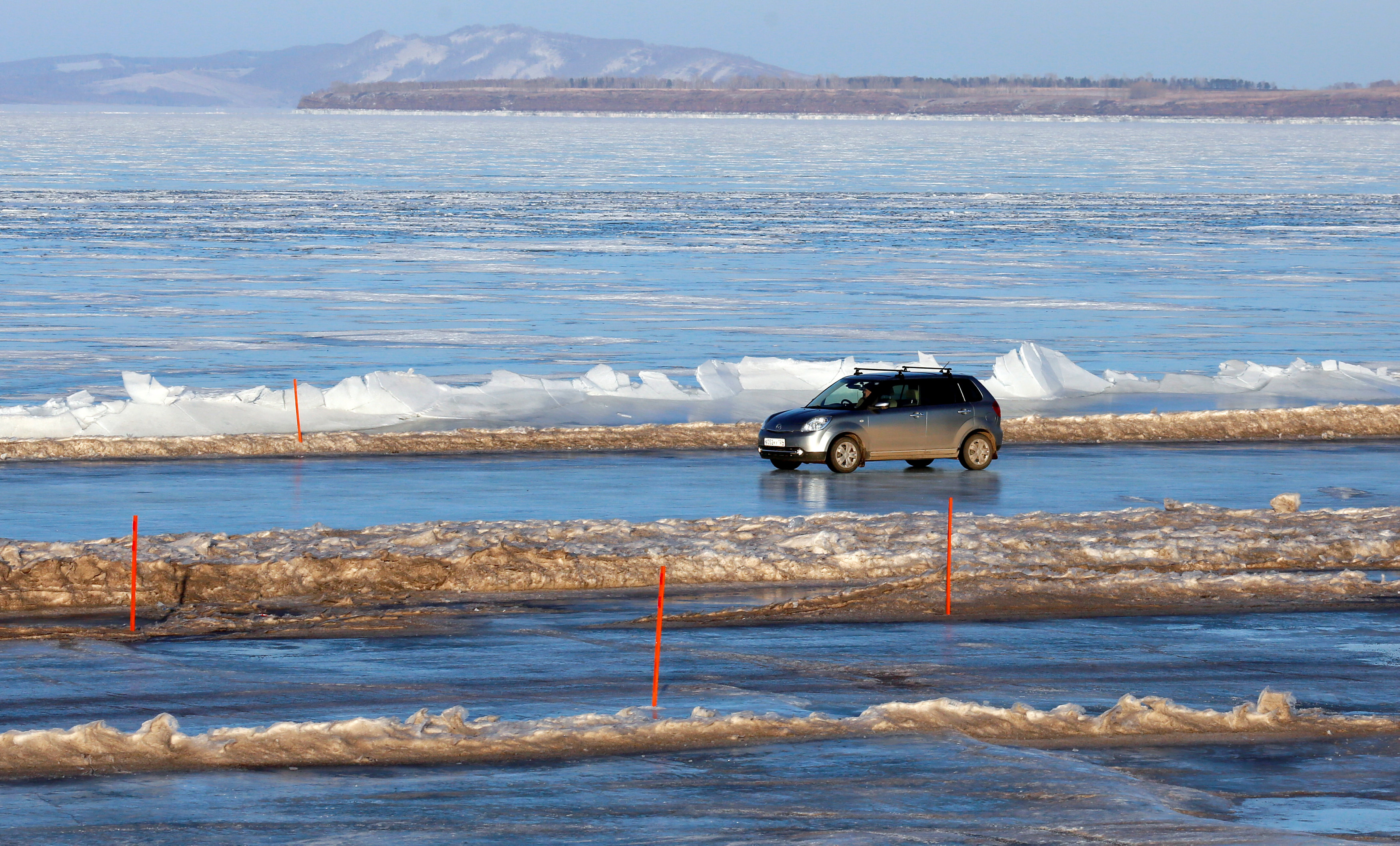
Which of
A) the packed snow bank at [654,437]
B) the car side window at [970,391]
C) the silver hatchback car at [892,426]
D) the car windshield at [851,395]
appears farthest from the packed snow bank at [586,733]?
the packed snow bank at [654,437]

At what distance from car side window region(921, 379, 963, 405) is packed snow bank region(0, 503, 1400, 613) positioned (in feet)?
20.1

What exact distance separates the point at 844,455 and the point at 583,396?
8451 mm

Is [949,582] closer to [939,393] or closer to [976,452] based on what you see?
[976,452]

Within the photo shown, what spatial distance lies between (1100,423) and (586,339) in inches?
631

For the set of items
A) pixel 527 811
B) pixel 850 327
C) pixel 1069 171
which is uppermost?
pixel 1069 171

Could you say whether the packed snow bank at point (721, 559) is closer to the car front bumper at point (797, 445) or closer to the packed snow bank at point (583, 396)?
the car front bumper at point (797, 445)

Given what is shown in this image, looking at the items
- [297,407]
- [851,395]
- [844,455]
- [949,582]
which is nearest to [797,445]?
[844,455]

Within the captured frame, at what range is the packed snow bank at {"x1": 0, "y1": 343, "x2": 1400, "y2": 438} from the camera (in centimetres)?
3019

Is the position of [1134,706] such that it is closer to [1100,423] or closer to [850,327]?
[1100,423]

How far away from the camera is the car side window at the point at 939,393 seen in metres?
27.0

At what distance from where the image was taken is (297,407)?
29.1 metres

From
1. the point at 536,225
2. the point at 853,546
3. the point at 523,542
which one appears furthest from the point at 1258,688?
the point at 536,225

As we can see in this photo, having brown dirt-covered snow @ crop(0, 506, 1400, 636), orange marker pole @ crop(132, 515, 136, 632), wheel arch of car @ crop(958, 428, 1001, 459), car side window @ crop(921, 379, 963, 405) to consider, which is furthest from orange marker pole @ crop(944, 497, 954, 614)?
car side window @ crop(921, 379, 963, 405)

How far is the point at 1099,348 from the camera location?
4306cm
